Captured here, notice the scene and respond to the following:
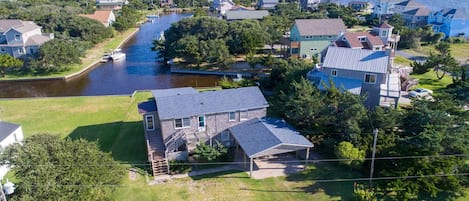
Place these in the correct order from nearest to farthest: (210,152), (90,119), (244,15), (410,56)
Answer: (210,152)
(90,119)
(410,56)
(244,15)

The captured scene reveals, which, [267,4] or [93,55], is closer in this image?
[93,55]

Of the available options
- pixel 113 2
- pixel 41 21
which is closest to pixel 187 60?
pixel 41 21

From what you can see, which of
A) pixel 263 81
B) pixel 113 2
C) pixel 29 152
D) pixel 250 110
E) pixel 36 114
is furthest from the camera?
pixel 113 2

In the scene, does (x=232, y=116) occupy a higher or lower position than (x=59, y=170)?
higher

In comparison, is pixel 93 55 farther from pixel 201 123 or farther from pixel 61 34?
pixel 201 123

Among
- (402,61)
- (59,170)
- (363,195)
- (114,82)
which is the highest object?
(402,61)

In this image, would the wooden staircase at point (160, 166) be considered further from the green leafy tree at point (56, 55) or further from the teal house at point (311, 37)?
the teal house at point (311, 37)

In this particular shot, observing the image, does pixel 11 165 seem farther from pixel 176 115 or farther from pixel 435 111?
pixel 435 111

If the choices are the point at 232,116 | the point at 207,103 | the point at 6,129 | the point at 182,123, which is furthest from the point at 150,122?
the point at 6,129
